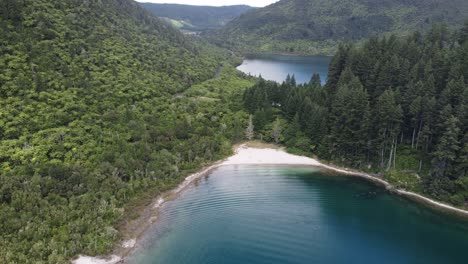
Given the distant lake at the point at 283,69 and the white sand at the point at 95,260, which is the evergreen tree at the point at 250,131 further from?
the distant lake at the point at 283,69

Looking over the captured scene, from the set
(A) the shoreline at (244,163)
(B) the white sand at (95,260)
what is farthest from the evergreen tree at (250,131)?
(B) the white sand at (95,260)

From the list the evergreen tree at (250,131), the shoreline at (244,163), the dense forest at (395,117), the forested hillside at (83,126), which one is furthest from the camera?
the evergreen tree at (250,131)

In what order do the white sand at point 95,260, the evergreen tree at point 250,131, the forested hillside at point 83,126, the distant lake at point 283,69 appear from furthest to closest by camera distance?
the distant lake at point 283,69
the evergreen tree at point 250,131
the forested hillside at point 83,126
the white sand at point 95,260

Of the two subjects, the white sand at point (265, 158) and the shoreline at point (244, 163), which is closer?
the shoreline at point (244, 163)

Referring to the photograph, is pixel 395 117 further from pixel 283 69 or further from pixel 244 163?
pixel 283 69

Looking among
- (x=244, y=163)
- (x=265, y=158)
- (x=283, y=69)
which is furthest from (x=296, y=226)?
(x=283, y=69)

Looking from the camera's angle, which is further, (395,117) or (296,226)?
(395,117)
